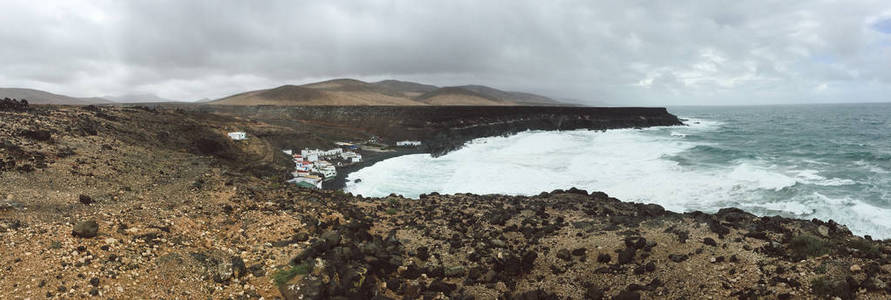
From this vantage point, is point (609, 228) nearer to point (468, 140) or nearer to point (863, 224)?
point (863, 224)

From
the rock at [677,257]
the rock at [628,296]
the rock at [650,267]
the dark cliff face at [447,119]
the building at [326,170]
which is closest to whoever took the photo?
the rock at [628,296]

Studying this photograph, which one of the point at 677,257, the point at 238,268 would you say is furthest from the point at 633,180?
the point at 238,268

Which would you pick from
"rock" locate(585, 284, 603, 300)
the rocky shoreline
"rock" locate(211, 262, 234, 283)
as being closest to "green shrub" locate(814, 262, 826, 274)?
the rocky shoreline

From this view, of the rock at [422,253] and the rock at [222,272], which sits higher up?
the rock at [222,272]

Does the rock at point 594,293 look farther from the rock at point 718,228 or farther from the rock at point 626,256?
the rock at point 718,228

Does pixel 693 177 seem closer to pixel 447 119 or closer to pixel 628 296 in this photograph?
pixel 628 296

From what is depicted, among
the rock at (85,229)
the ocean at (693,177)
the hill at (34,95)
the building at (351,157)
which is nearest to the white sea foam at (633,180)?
the ocean at (693,177)

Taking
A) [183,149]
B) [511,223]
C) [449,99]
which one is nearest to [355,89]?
[449,99]

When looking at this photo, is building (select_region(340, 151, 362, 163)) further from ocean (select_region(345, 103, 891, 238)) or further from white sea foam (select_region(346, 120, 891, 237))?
white sea foam (select_region(346, 120, 891, 237))
